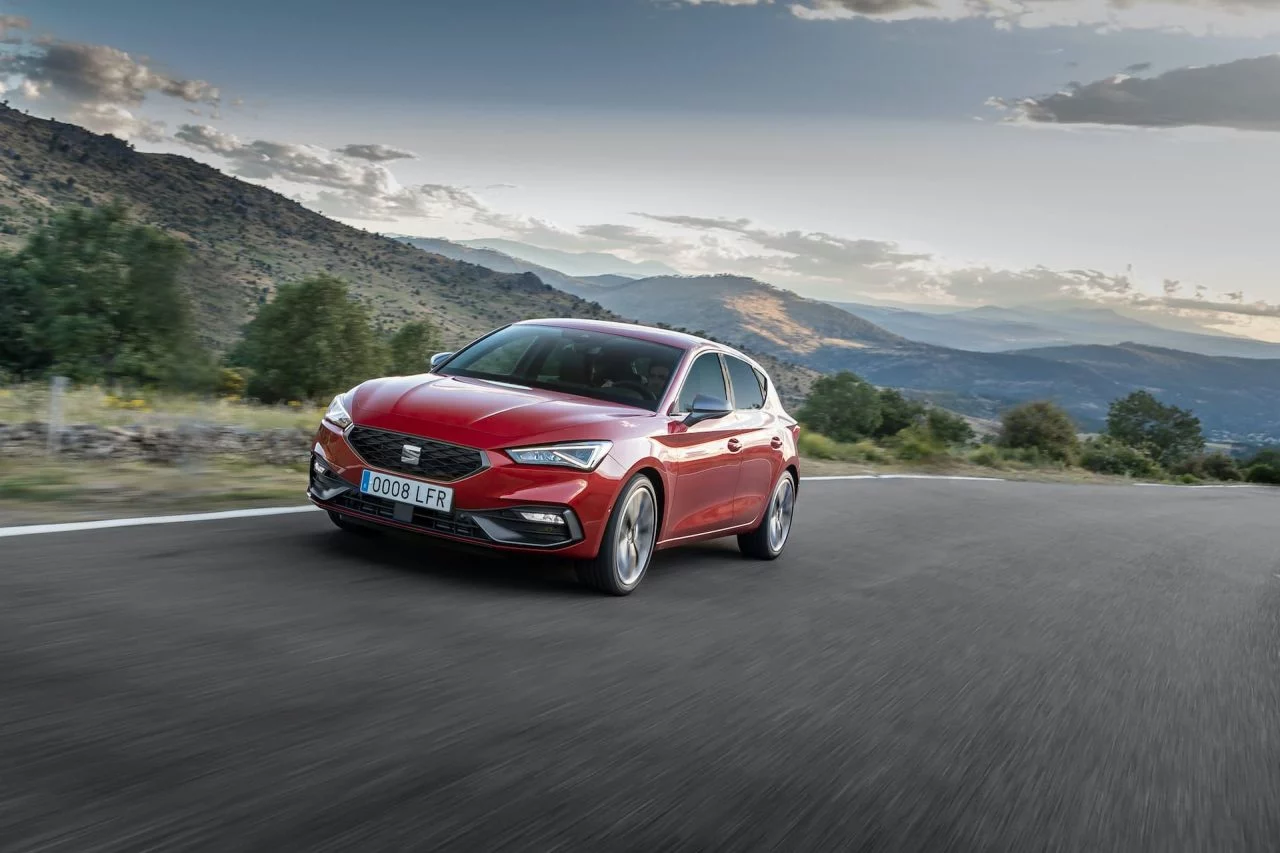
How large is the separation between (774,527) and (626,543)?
2622 millimetres

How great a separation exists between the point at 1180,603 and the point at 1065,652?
323 cm

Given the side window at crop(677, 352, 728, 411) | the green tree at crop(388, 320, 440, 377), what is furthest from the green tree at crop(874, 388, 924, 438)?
the side window at crop(677, 352, 728, 411)

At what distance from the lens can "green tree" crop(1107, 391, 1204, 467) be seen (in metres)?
108

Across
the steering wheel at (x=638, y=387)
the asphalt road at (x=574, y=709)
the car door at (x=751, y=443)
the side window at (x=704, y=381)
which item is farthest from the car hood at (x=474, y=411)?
the car door at (x=751, y=443)

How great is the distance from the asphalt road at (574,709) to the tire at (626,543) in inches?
→ 5.0

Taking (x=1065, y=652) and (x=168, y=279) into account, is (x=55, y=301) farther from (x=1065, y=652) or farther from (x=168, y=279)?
(x=1065, y=652)

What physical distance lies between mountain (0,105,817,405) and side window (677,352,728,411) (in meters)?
86.0

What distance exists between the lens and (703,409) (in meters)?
7.52

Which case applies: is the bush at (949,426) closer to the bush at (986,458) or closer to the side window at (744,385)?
the bush at (986,458)

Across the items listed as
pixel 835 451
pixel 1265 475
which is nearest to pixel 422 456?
pixel 835 451

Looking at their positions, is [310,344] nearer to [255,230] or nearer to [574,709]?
[574,709]

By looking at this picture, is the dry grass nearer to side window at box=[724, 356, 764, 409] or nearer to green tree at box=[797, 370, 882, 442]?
side window at box=[724, 356, 764, 409]

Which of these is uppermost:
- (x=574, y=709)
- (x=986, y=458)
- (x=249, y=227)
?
(x=249, y=227)

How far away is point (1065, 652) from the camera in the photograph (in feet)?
23.3
